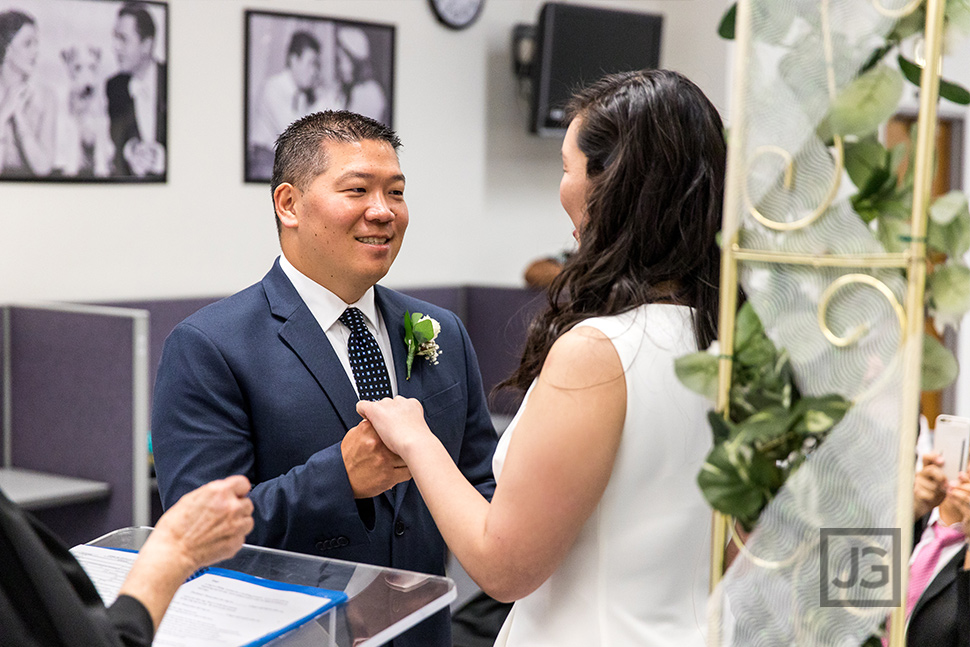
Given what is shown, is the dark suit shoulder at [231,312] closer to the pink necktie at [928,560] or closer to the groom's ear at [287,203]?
the groom's ear at [287,203]

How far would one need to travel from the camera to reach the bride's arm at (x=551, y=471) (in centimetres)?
119

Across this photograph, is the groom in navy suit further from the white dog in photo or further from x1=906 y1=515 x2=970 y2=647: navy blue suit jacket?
the white dog in photo

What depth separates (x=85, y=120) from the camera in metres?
3.90

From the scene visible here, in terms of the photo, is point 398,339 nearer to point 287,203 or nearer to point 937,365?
point 287,203

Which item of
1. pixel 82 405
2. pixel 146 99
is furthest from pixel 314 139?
pixel 146 99

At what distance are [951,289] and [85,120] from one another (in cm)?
357

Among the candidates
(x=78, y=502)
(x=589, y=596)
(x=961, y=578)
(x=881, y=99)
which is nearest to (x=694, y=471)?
(x=589, y=596)

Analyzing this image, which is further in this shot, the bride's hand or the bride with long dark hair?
the bride's hand

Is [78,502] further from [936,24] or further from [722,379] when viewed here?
[936,24]

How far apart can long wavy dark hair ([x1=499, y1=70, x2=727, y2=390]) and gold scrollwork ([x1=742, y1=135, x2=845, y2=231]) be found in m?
0.23

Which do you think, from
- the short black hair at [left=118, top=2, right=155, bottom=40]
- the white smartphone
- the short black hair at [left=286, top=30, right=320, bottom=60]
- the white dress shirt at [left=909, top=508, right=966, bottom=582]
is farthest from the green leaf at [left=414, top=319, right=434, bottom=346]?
the short black hair at [left=286, top=30, right=320, bottom=60]

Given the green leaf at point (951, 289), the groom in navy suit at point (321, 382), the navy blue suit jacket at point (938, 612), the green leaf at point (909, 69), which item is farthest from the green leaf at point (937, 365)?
the navy blue suit jacket at point (938, 612)

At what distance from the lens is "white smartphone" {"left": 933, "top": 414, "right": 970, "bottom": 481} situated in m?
2.38

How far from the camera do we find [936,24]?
3.16ft
